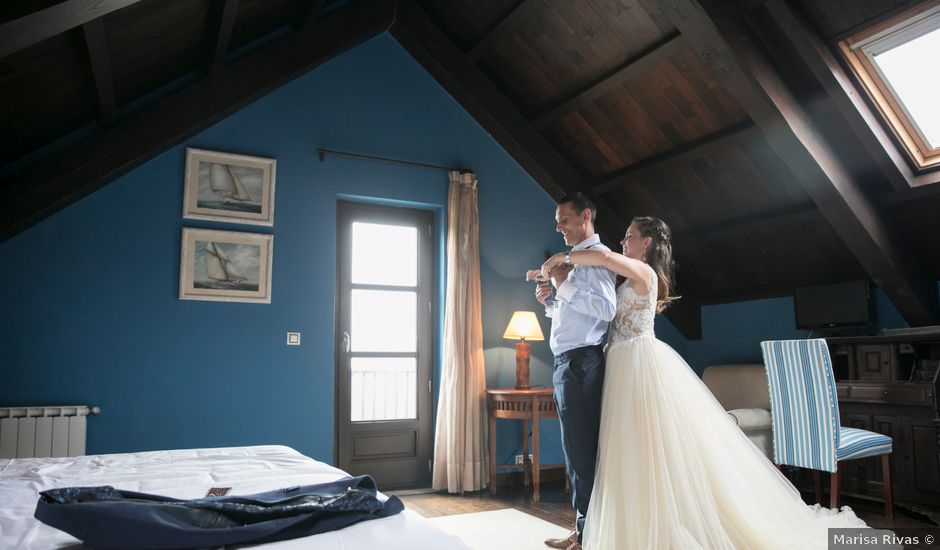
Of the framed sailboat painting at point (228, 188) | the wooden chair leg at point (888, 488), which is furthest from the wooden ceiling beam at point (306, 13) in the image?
the wooden chair leg at point (888, 488)

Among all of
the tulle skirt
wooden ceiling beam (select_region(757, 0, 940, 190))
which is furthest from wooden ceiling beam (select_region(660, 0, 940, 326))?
the tulle skirt

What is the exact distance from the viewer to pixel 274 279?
482 cm

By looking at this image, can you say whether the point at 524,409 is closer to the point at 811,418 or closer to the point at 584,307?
the point at 811,418

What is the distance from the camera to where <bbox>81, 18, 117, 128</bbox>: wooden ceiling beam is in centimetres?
320

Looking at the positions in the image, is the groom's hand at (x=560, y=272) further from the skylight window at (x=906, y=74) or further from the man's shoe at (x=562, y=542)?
the skylight window at (x=906, y=74)

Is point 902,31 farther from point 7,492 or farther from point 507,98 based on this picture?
point 7,492

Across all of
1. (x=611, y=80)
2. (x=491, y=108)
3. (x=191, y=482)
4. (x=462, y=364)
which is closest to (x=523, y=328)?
(x=462, y=364)

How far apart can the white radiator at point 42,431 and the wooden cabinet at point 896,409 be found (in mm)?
4886

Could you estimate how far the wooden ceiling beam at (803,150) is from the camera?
3.93 metres

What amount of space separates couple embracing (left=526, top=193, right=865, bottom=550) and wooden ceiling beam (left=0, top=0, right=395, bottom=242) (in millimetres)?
2789

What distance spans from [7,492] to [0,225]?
2444mm

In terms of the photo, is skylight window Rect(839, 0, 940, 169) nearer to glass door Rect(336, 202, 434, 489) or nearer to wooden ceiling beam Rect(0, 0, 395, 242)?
glass door Rect(336, 202, 434, 489)

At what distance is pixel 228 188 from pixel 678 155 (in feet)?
10.7

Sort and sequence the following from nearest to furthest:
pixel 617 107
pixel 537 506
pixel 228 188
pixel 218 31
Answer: pixel 218 31 → pixel 537 506 → pixel 228 188 → pixel 617 107
